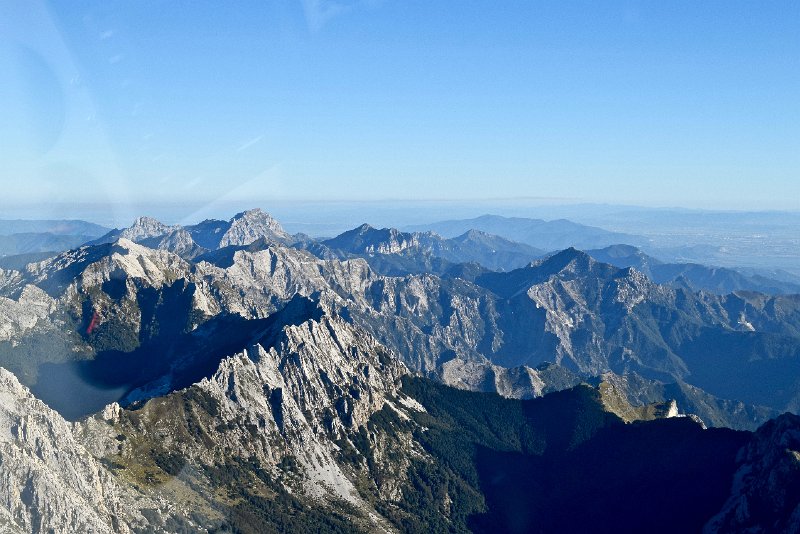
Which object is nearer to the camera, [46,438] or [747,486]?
[46,438]

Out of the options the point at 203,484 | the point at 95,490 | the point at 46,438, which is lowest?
the point at 203,484

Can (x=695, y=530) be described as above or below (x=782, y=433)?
below

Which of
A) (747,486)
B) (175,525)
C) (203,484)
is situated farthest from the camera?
(203,484)

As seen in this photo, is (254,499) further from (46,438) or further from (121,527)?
(46,438)

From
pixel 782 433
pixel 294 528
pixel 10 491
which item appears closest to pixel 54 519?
pixel 10 491

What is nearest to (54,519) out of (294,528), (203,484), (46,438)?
(46,438)

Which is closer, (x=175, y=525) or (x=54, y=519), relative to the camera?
(x=54, y=519)

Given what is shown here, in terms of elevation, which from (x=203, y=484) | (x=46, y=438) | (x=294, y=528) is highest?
(x=46, y=438)

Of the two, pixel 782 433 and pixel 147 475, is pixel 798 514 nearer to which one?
pixel 782 433

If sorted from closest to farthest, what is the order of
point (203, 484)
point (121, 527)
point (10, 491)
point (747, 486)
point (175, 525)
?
1. point (10, 491)
2. point (121, 527)
3. point (175, 525)
4. point (747, 486)
5. point (203, 484)
